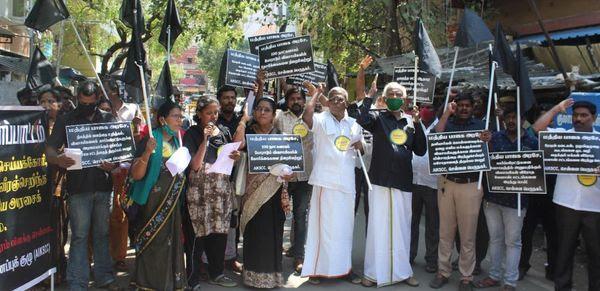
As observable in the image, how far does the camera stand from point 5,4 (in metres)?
16.6

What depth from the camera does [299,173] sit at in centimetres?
568

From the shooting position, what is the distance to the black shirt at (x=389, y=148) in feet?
17.0

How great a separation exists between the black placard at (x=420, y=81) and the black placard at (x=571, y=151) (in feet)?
4.81

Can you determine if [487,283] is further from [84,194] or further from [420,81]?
[84,194]

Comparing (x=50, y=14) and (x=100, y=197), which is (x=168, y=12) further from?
(x=100, y=197)

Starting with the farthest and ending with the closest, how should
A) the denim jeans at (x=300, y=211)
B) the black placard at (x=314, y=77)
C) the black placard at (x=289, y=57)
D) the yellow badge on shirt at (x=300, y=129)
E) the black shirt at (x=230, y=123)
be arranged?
the black placard at (x=314, y=77), the black placard at (x=289, y=57), the denim jeans at (x=300, y=211), the yellow badge on shirt at (x=300, y=129), the black shirt at (x=230, y=123)

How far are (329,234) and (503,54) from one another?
8.16 ft

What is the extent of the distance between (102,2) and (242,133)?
14.5 meters

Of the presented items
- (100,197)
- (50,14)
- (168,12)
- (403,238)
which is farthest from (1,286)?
(403,238)

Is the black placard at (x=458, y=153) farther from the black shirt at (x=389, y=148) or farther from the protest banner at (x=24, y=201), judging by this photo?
the protest banner at (x=24, y=201)

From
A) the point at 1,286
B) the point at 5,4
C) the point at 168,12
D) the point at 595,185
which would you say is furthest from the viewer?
the point at 5,4

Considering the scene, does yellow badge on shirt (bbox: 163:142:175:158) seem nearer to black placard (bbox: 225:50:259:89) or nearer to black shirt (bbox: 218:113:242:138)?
black shirt (bbox: 218:113:242:138)

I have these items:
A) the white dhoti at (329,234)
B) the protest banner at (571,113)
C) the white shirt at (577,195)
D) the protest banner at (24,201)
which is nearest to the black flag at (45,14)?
the protest banner at (24,201)

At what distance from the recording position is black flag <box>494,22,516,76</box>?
17.0ft
